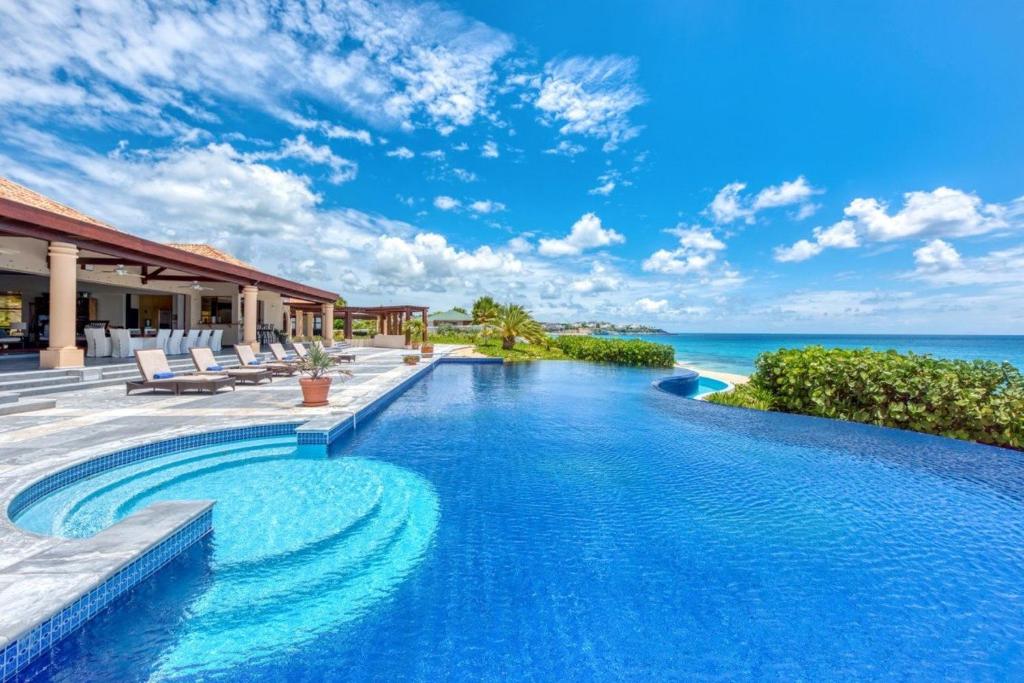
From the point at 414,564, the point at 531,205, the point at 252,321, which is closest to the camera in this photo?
the point at 414,564

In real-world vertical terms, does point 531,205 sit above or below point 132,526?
above

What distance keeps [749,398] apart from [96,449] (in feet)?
41.2

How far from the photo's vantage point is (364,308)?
103 feet

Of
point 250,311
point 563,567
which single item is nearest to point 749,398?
point 563,567

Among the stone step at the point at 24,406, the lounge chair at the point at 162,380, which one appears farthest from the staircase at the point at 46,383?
the lounge chair at the point at 162,380

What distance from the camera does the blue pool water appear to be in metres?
2.44

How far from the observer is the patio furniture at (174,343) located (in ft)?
44.6

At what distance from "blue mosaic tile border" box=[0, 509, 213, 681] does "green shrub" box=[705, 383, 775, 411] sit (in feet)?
37.1

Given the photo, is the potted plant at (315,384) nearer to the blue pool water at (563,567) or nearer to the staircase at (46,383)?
the blue pool water at (563,567)

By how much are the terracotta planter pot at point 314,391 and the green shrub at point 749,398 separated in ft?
31.5

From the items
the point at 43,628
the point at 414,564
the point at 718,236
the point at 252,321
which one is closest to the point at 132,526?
the point at 43,628

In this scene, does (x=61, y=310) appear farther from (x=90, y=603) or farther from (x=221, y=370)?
(x=90, y=603)

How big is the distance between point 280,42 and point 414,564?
17.3 metres

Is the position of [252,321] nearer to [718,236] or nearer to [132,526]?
[132,526]
